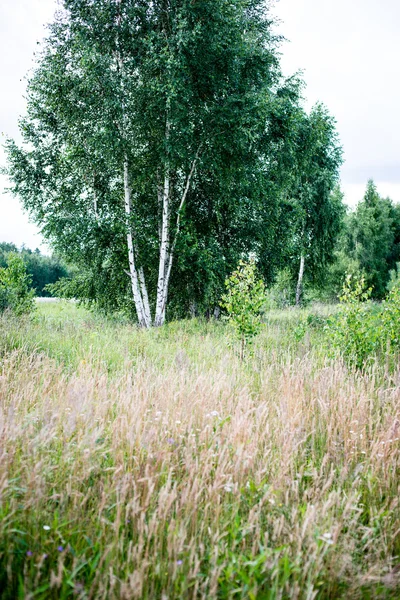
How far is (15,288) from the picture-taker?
38.9 ft

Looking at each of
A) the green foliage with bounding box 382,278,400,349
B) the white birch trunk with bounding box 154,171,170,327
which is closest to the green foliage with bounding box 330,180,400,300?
→ the white birch trunk with bounding box 154,171,170,327

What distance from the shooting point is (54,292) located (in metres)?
13.9

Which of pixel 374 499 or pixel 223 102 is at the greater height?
pixel 223 102

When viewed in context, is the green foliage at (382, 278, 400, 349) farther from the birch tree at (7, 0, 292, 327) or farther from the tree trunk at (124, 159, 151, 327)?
the tree trunk at (124, 159, 151, 327)

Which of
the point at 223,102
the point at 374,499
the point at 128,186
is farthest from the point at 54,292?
the point at 374,499

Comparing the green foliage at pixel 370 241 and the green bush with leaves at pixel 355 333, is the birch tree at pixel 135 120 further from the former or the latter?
the green foliage at pixel 370 241

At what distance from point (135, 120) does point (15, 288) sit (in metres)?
6.06

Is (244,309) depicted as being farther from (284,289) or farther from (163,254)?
(284,289)

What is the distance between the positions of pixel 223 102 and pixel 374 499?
1080 centimetres

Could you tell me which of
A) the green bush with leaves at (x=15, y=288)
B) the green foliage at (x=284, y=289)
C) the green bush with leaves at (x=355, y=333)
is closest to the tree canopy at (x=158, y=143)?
the green bush with leaves at (x=15, y=288)

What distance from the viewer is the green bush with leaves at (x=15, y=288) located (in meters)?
11.6

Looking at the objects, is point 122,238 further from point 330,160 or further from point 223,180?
point 330,160

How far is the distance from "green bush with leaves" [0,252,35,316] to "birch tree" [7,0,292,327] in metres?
1.34

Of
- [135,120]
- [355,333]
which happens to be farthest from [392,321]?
[135,120]
